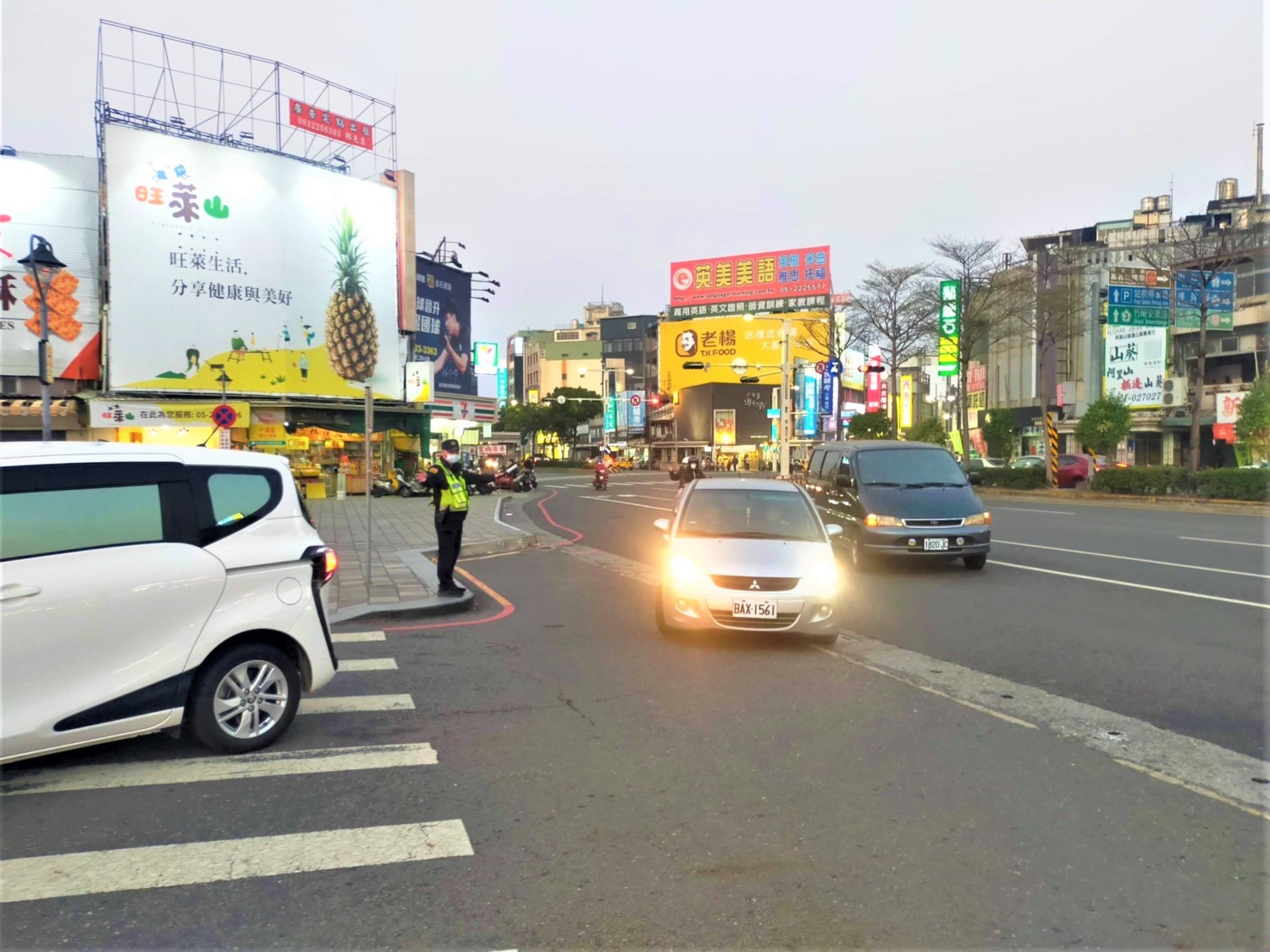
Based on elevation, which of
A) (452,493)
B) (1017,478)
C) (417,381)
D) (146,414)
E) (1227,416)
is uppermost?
(417,381)

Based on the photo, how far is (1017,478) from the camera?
31.8 meters

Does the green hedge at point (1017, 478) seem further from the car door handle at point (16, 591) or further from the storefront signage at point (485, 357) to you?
the storefront signage at point (485, 357)

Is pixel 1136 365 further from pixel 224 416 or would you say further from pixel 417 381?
pixel 224 416

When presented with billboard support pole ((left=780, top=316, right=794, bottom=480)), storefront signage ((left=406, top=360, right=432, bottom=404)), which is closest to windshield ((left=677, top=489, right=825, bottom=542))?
billboard support pole ((left=780, top=316, right=794, bottom=480))

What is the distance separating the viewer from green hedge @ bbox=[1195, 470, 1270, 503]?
22.8 meters

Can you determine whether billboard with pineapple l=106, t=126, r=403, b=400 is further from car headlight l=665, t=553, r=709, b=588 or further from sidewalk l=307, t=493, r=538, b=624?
car headlight l=665, t=553, r=709, b=588

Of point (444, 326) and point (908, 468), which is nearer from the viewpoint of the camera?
point (908, 468)

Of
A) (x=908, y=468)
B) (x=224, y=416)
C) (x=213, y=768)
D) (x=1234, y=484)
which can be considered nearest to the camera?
(x=213, y=768)

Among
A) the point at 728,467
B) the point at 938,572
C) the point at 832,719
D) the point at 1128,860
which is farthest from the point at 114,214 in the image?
the point at 728,467

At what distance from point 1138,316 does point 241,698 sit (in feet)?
96.0

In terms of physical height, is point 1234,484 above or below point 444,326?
below

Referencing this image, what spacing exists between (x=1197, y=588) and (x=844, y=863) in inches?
358

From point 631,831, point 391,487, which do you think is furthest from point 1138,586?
point 391,487

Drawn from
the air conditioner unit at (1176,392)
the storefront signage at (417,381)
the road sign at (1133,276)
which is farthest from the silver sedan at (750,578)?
the air conditioner unit at (1176,392)
